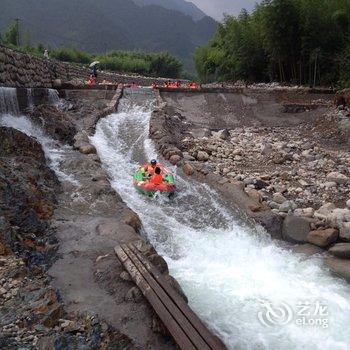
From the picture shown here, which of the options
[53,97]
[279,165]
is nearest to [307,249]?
[279,165]

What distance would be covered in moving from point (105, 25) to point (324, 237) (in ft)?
464

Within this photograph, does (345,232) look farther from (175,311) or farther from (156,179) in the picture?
(175,311)

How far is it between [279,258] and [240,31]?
22.4 metres

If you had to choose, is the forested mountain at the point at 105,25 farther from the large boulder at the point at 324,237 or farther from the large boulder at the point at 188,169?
the large boulder at the point at 324,237

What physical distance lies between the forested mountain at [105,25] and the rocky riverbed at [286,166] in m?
84.1

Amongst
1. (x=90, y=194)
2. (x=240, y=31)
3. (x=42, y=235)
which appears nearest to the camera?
(x=42, y=235)

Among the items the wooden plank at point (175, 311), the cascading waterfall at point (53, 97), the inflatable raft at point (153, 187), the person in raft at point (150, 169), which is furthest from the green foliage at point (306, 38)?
the wooden plank at point (175, 311)

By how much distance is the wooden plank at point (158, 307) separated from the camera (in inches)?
164

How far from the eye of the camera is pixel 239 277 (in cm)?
675

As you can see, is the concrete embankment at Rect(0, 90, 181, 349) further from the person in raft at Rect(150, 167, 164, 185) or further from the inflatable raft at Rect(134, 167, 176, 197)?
the person in raft at Rect(150, 167, 164, 185)

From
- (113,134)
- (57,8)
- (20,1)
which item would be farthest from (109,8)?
(113,134)

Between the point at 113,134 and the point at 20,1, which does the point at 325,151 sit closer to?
the point at 113,134

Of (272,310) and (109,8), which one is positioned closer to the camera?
(272,310)

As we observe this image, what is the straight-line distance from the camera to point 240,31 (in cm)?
2711
